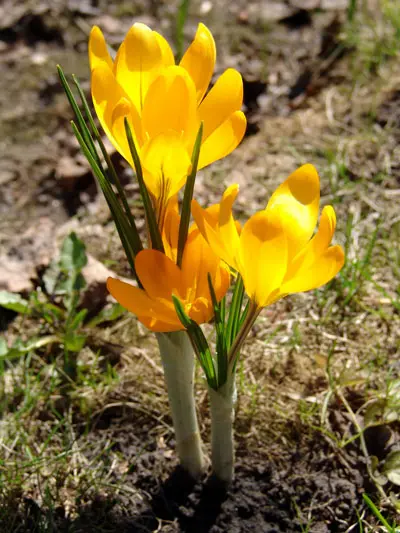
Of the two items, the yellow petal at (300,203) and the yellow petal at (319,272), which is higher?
the yellow petal at (300,203)

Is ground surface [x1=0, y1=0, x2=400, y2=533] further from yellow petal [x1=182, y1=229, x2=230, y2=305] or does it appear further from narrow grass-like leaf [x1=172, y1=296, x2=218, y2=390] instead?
yellow petal [x1=182, y1=229, x2=230, y2=305]

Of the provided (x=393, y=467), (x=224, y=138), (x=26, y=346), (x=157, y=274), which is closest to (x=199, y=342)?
(x=157, y=274)

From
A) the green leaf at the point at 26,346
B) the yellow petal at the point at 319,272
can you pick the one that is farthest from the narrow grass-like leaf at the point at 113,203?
the green leaf at the point at 26,346

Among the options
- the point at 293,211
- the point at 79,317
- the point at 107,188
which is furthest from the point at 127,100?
the point at 79,317

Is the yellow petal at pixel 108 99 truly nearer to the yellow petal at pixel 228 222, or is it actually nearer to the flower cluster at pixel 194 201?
the flower cluster at pixel 194 201

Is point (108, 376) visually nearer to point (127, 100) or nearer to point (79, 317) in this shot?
point (79, 317)

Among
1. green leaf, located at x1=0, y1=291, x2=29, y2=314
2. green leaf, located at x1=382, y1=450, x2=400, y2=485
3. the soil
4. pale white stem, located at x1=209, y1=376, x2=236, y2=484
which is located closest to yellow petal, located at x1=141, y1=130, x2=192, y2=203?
pale white stem, located at x1=209, y1=376, x2=236, y2=484

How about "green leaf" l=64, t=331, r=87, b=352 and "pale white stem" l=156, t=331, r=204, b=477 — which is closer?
"pale white stem" l=156, t=331, r=204, b=477
